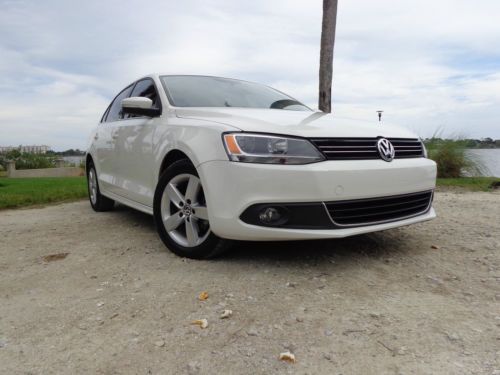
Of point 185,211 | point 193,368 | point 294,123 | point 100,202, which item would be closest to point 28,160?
point 100,202

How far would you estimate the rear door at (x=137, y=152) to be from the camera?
3.69 meters

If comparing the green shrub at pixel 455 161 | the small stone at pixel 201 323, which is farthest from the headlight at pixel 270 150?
the green shrub at pixel 455 161

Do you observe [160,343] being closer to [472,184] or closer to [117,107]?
[117,107]

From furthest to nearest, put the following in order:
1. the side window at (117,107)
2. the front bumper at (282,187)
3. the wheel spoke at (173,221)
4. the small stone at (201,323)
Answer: the side window at (117,107)
the wheel spoke at (173,221)
the front bumper at (282,187)
the small stone at (201,323)

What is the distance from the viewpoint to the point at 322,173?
2537 mm

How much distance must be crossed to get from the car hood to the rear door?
0.51 m

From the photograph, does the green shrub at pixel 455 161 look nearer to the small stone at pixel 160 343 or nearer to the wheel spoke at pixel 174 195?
the wheel spoke at pixel 174 195

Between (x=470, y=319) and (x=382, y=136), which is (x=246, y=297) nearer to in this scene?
(x=470, y=319)

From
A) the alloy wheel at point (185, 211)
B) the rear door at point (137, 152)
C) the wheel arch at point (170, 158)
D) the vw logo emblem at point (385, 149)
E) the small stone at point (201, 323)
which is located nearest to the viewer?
the small stone at point (201, 323)

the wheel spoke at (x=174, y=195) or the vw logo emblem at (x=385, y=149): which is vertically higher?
the vw logo emblem at (x=385, y=149)

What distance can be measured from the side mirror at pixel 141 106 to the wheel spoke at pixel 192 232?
1.12m

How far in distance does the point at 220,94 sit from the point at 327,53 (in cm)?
403

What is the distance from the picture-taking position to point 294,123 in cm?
282

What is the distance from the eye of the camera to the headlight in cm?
257
